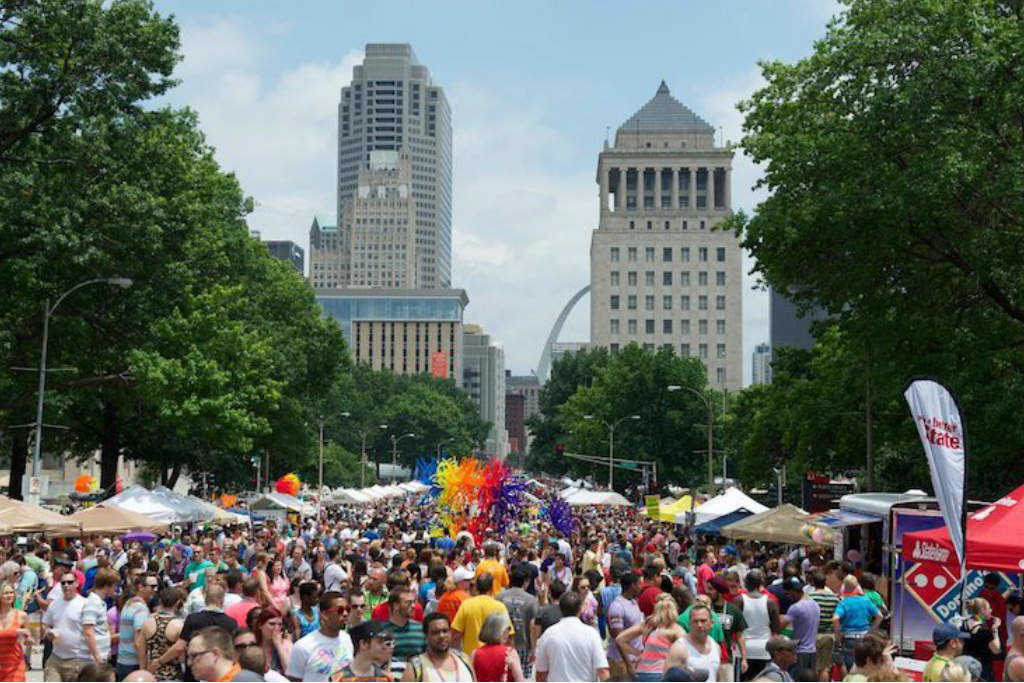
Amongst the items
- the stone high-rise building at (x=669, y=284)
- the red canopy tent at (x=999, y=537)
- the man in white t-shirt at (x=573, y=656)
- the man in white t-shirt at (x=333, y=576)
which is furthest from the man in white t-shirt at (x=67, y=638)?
the stone high-rise building at (x=669, y=284)

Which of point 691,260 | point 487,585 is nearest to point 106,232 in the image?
point 487,585

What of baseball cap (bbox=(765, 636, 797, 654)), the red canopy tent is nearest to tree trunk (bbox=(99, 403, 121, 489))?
the red canopy tent

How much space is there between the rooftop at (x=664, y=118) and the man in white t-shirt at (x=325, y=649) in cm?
16797

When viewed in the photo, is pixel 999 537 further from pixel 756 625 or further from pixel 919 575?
pixel 919 575

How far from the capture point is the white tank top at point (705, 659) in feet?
35.8

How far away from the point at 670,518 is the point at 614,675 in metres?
31.4

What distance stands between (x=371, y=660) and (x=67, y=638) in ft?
17.7

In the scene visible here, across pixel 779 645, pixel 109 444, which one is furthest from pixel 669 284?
pixel 779 645

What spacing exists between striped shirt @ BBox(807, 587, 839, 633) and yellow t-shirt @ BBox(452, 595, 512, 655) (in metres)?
4.88

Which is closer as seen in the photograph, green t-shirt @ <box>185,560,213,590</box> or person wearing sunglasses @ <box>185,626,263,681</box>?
person wearing sunglasses @ <box>185,626,263,681</box>

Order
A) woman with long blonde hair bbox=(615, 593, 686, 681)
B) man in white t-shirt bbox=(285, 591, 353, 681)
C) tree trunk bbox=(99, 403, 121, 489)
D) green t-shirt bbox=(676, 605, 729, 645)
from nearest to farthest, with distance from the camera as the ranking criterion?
man in white t-shirt bbox=(285, 591, 353, 681), woman with long blonde hair bbox=(615, 593, 686, 681), green t-shirt bbox=(676, 605, 729, 645), tree trunk bbox=(99, 403, 121, 489)

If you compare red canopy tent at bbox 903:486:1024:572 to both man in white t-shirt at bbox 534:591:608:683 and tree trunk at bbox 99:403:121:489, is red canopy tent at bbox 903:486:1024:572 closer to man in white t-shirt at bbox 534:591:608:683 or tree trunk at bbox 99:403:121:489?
man in white t-shirt at bbox 534:591:608:683

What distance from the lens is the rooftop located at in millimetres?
174875

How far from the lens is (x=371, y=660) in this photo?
29.7ft
